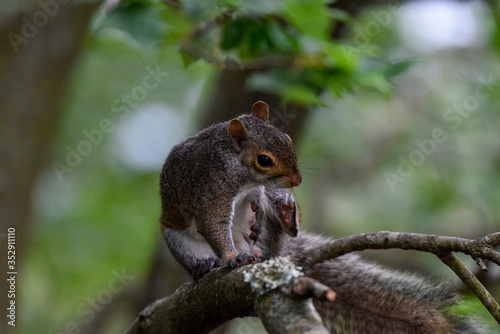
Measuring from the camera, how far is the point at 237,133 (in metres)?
2.27

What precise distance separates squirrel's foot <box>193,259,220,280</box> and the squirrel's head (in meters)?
0.32

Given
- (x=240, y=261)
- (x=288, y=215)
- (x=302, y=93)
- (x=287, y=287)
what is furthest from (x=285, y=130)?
(x=287, y=287)

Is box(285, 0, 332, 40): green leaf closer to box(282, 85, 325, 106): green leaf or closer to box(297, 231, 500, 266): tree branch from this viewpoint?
box(282, 85, 325, 106): green leaf

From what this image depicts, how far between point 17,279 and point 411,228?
3.32 m

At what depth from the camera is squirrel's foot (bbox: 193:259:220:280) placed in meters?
2.18

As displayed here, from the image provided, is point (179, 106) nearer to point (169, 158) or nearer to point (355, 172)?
point (355, 172)

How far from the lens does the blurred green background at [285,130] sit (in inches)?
140

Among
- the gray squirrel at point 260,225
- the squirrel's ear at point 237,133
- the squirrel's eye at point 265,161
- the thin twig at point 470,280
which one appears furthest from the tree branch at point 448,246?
the squirrel's ear at point 237,133

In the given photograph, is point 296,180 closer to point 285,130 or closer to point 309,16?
point 309,16

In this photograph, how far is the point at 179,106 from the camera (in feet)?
24.3

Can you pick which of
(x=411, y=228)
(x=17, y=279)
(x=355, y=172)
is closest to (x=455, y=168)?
(x=411, y=228)

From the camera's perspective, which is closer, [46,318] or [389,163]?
[46,318]

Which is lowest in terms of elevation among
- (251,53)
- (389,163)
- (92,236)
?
(389,163)

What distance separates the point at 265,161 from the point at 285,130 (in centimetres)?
158
